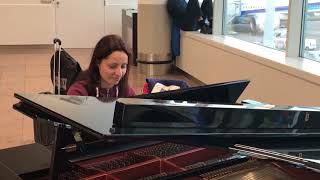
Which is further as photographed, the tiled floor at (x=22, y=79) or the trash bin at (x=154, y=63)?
the trash bin at (x=154, y=63)

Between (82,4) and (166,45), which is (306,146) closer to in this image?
(166,45)

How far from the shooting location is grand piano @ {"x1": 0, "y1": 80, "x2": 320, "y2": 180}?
127 cm

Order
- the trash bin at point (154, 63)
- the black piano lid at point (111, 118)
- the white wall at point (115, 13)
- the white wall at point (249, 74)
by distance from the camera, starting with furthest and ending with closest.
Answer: the white wall at point (115, 13) < the trash bin at point (154, 63) < the white wall at point (249, 74) < the black piano lid at point (111, 118)

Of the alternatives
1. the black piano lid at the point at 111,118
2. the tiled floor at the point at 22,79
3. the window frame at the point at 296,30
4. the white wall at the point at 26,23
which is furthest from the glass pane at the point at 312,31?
the white wall at the point at 26,23

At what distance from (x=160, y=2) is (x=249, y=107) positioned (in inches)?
214

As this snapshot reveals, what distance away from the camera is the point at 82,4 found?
9.03 meters

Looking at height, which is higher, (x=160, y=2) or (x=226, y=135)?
(x=160, y=2)

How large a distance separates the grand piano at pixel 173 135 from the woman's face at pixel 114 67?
0.77 m

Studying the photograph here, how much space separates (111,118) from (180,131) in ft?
0.65

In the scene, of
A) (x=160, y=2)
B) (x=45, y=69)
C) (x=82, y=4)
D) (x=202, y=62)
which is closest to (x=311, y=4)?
(x=202, y=62)

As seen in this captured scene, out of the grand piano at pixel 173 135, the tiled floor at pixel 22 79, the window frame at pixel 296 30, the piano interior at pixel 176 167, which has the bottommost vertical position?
the tiled floor at pixel 22 79

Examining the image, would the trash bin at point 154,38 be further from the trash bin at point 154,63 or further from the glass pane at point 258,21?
the glass pane at point 258,21

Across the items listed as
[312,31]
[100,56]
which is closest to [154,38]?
[312,31]

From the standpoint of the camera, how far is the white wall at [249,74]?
12.2 ft
